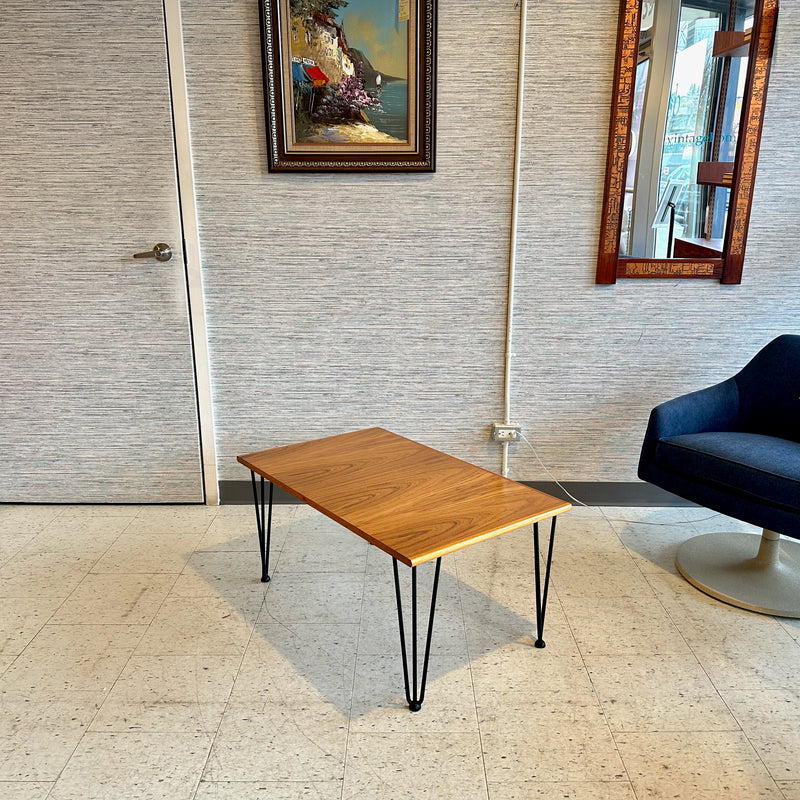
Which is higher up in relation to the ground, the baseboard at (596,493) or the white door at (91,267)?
the white door at (91,267)

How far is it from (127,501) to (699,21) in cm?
278

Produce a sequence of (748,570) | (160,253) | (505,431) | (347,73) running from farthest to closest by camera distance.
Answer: (505,431) → (160,253) → (347,73) → (748,570)

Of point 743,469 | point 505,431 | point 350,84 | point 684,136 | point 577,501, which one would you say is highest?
point 350,84

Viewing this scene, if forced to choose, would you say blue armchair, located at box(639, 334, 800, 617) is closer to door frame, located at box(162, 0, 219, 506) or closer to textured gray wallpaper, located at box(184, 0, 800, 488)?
textured gray wallpaper, located at box(184, 0, 800, 488)

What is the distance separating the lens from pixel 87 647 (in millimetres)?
2057

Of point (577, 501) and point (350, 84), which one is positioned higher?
point (350, 84)

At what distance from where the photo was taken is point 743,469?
2.13 metres

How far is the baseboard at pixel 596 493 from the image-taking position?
2.97 meters

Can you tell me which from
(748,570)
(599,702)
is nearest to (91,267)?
(599,702)

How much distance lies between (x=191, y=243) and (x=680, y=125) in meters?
1.81

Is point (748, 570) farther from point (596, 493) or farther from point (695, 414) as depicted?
point (596, 493)

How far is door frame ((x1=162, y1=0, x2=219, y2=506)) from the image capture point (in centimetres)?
256

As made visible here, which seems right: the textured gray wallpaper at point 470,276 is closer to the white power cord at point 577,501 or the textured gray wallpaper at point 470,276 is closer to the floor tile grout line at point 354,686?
the white power cord at point 577,501

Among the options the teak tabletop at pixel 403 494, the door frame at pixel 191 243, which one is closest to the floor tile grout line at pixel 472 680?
the teak tabletop at pixel 403 494
